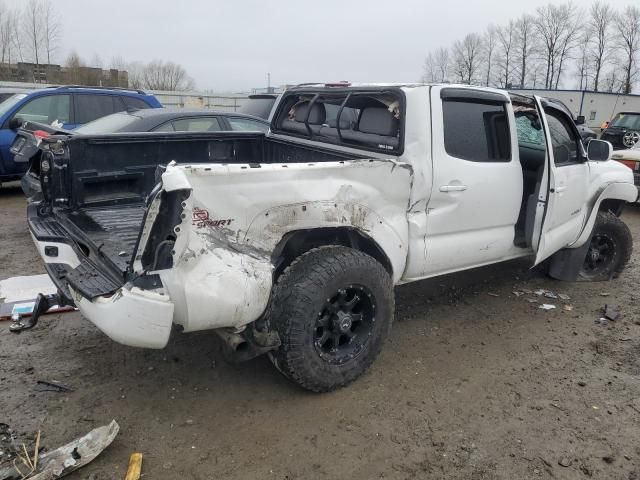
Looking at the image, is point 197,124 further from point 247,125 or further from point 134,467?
point 134,467

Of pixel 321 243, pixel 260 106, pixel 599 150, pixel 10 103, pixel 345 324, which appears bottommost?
pixel 345 324

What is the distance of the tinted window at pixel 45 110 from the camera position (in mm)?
8633

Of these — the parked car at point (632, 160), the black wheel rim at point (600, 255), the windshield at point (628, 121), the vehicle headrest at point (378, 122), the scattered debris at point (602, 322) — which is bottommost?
the scattered debris at point (602, 322)

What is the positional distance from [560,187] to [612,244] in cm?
171

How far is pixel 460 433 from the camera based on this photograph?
2.99 metres

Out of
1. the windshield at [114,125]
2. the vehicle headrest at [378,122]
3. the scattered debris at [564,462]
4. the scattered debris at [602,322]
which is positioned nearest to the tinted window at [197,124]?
the windshield at [114,125]

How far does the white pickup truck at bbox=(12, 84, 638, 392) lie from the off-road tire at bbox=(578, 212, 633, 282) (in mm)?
369

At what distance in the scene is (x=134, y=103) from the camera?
9.27 metres

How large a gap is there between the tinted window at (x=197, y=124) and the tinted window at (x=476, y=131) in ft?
13.7

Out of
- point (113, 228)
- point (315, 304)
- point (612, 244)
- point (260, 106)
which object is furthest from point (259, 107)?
point (315, 304)

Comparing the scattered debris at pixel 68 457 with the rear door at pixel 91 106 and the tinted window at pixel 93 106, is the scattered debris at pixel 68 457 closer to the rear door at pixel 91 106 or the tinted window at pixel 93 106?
the rear door at pixel 91 106

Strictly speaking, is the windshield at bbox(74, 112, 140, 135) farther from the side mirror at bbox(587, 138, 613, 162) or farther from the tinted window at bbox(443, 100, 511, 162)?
the side mirror at bbox(587, 138, 613, 162)

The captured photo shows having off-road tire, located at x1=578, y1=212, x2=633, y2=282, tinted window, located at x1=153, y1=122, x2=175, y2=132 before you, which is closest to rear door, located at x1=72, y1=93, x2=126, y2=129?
tinted window, located at x1=153, y1=122, x2=175, y2=132

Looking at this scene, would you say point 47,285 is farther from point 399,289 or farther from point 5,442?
point 399,289
